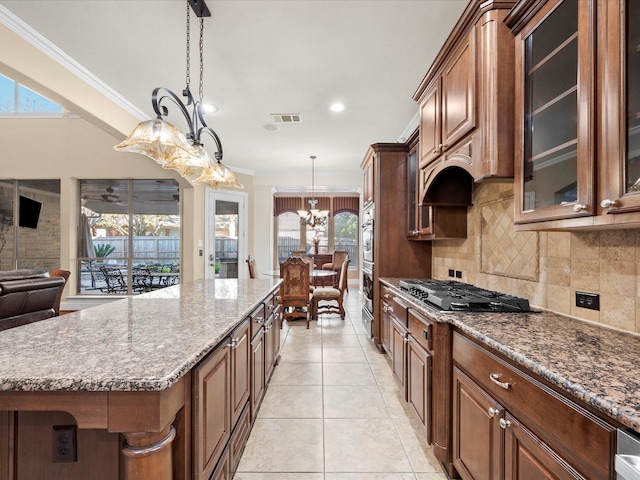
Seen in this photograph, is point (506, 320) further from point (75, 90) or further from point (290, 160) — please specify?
point (290, 160)

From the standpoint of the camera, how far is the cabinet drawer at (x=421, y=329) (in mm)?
1771

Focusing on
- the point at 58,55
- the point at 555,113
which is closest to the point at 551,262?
the point at 555,113

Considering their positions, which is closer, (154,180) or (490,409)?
(490,409)

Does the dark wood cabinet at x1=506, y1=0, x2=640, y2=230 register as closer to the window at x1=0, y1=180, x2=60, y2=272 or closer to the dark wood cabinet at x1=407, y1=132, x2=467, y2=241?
the dark wood cabinet at x1=407, y1=132, x2=467, y2=241

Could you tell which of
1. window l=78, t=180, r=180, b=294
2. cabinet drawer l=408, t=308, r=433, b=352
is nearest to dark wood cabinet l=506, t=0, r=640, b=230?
cabinet drawer l=408, t=308, r=433, b=352

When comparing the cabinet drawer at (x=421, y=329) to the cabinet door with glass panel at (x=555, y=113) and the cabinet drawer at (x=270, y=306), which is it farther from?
the cabinet drawer at (x=270, y=306)

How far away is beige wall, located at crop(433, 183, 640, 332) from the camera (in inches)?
50.1

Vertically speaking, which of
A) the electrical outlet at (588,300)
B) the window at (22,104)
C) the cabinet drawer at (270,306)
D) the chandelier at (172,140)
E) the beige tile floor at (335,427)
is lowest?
the beige tile floor at (335,427)

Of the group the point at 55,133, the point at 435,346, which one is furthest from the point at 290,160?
the point at 435,346

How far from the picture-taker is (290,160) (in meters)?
5.81

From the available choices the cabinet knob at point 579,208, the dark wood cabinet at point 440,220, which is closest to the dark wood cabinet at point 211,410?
the cabinet knob at point 579,208

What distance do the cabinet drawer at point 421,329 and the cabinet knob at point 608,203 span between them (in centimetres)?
102

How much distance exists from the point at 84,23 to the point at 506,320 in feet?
11.1

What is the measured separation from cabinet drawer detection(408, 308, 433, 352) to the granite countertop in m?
1.08
